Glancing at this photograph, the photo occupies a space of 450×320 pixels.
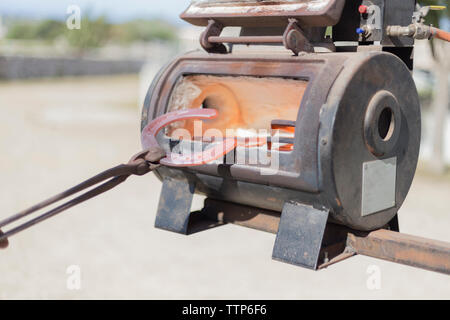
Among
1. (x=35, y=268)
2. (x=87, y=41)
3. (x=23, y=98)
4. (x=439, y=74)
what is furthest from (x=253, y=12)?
(x=87, y=41)

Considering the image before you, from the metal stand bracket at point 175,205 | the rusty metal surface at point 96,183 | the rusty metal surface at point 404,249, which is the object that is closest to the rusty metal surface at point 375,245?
the rusty metal surface at point 404,249

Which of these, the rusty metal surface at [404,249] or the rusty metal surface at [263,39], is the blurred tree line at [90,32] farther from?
the rusty metal surface at [404,249]

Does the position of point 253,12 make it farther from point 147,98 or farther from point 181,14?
point 147,98

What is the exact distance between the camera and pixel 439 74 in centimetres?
779

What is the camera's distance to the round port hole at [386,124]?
248 cm

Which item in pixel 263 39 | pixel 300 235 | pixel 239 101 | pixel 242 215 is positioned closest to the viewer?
pixel 300 235

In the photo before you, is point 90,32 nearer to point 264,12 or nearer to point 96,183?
point 264,12

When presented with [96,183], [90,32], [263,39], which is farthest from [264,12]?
[90,32]

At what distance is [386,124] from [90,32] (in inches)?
1121

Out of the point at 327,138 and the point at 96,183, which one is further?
the point at 96,183

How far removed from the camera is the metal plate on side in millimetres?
2432

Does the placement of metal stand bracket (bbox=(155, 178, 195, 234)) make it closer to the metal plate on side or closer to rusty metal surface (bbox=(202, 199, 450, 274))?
rusty metal surface (bbox=(202, 199, 450, 274))

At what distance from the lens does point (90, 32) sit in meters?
29.4

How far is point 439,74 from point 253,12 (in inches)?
232
